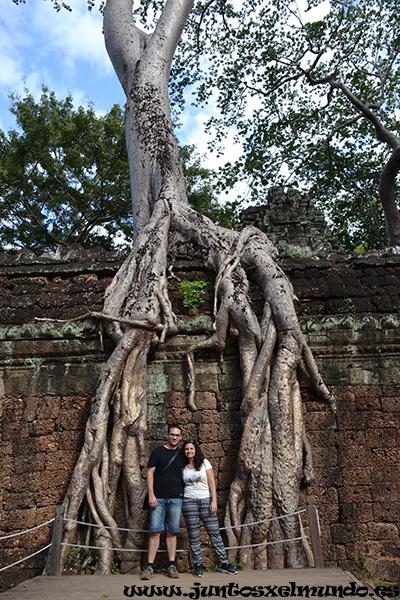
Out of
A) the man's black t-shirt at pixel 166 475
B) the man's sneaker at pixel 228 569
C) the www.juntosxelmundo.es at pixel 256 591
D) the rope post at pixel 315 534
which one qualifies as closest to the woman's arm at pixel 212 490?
the man's black t-shirt at pixel 166 475

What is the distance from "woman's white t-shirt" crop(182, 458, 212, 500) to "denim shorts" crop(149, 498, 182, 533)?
93mm

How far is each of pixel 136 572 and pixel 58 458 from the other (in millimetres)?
1049

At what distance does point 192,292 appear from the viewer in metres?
4.23

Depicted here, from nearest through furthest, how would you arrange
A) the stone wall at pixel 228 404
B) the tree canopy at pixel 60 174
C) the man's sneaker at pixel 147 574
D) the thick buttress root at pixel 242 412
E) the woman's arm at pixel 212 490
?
1. the man's sneaker at pixel 147 574
2. the woman's arm at pixel 212 490
3. the thick buttress root at pixel 242 412
4. the stone wall at pixel 228 404
5. the tree canopy at pixel 60 174

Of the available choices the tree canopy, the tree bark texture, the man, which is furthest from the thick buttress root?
the tree canopy

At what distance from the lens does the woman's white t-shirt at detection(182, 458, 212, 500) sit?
3.18 m

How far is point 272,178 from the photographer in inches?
435

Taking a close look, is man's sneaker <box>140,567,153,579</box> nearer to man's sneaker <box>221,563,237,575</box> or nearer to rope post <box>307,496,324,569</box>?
man's sneaker <box>221,563,237,575</box>

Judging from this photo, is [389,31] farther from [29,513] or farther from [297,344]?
[29,513]

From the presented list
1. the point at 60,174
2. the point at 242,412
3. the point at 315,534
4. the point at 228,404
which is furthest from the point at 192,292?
the point at 60,174

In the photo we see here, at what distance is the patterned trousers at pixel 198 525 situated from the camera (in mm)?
3082

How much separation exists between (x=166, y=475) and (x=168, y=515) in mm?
258

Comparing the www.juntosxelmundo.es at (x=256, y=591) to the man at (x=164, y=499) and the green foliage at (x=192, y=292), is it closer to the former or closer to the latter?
the man at (x=164, y=499)

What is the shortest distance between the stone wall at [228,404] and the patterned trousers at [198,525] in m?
0.50
